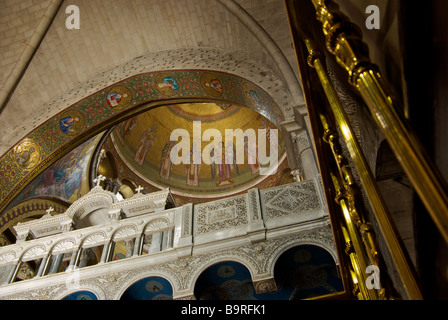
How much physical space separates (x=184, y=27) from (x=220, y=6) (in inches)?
49.6

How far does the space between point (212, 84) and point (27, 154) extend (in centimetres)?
506

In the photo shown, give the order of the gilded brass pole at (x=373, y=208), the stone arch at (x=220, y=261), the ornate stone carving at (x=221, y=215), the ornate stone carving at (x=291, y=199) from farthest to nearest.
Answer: the ornate stone carving at (x=221, y=215) → the ornate stone carving at (x=291, y=199) → the stone arch at (x=220, y=261) → the gilded brass pole at (x=373, y=208)

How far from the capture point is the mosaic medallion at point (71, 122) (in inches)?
408

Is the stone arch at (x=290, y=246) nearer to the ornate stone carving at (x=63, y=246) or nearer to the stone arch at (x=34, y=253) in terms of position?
the ornate stone carving at (x=63, y=246)

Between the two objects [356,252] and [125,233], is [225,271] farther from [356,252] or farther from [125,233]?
[356,252]

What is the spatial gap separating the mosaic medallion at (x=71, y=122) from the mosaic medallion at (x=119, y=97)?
0.88m

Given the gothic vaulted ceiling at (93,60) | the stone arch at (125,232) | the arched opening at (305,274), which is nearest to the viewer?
the arched opening at (305,274)

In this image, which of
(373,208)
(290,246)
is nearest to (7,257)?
(290,246)

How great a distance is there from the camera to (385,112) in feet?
3.77

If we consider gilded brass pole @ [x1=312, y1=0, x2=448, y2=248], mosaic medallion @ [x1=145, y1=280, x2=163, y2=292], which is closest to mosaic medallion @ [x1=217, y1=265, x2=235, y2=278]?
mosaic medallion @ [x1=145, y1=280, x2=163, y2=292]

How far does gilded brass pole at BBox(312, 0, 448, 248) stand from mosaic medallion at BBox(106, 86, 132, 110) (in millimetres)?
9703

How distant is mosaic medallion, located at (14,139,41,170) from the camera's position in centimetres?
970

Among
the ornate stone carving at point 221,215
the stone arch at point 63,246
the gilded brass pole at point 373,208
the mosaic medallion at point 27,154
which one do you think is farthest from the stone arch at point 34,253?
the gilded brass pole at point 373,208

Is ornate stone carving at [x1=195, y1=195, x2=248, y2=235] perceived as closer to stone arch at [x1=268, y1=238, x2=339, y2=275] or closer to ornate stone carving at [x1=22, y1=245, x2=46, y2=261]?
stone arch at [x1=268, y1=238, x2=339, y2=275]
